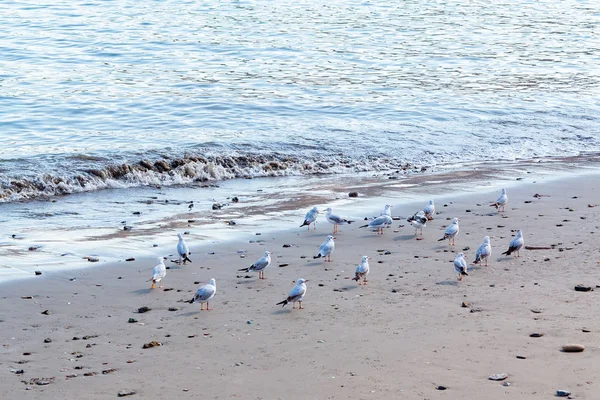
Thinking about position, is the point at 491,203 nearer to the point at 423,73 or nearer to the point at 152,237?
the point at 152,237

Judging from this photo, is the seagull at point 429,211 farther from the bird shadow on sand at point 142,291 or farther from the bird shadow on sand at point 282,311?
the bird shadow on sand at point 142,291

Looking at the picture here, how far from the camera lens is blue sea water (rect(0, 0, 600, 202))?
19797 millimetres

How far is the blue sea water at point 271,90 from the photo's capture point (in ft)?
65.0

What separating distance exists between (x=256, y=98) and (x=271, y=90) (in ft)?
4.26

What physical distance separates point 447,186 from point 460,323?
25.8 feet

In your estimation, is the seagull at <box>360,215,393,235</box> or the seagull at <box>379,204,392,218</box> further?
the seagull at <box>379,204,392,218</box>

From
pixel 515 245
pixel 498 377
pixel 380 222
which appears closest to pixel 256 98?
pixel 380 222

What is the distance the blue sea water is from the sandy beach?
6.78 m

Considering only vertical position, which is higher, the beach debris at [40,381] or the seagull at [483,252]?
the seagull at [483,252]

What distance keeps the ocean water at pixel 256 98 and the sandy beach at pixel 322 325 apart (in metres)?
2.98

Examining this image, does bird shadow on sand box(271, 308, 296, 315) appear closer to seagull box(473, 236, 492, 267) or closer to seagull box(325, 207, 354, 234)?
seagull box(473, 236, 492, 267)

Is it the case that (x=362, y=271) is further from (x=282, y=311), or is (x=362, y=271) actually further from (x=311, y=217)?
(x=311, y=217)

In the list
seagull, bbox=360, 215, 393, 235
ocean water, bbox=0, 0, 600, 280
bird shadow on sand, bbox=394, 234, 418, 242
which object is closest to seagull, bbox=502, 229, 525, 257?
bird shadow on sand, bbox=394, 234, 418, 242

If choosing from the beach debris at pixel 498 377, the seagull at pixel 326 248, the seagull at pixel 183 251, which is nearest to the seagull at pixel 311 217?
the seagull at pixel 326 248
